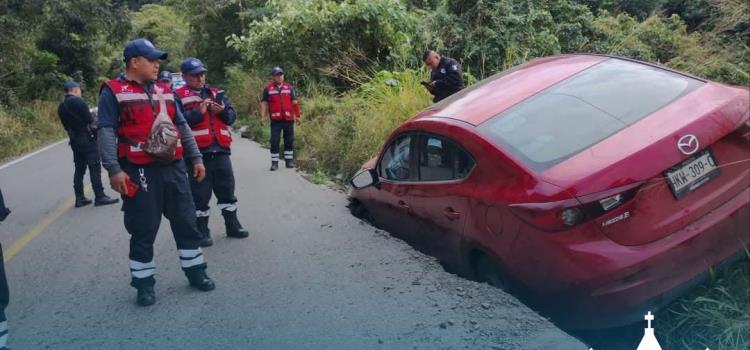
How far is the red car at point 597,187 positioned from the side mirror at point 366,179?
3.61 ft

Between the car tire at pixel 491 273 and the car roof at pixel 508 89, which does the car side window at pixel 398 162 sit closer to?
the car roof at pixel 508 89

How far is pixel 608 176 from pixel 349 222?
3.67m

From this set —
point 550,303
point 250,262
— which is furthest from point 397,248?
point 550,303

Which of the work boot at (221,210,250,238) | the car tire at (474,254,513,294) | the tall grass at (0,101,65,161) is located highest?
the car tire at (474,254,513,294)

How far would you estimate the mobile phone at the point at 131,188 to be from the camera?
4.46m

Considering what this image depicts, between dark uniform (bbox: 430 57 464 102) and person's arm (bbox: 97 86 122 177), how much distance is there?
5.20 metres

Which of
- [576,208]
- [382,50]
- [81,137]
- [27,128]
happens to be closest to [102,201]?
[81,137]

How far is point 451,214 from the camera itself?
4523 mm

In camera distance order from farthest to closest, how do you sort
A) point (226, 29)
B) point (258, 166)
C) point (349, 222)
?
1. point (226, 29)
2. point (258, 166)
3. point (349, 222)

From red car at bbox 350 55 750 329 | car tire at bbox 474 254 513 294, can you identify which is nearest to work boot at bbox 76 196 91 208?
red car at bbox 350 55 750 329

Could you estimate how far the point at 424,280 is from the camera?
4816 millimetres

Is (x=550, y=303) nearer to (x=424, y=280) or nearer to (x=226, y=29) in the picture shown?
(x=424, y=280)

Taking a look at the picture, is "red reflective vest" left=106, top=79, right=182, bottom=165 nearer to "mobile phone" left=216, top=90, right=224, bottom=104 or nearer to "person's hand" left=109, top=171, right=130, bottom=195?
"person's hand" left=109, top=171, right=130, bottom=195

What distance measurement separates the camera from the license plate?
3.52m
